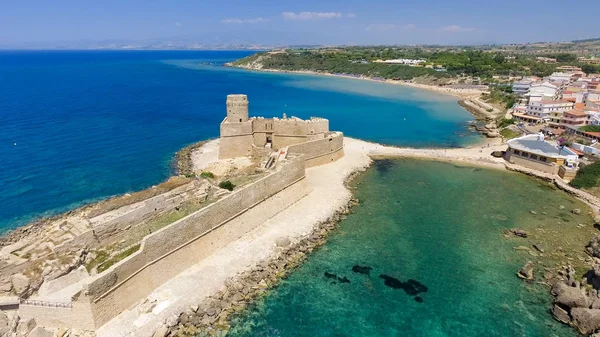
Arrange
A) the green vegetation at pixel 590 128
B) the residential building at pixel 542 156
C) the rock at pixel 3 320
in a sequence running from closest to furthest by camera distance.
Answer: the rock at pixel 3 320
the residential building at pixel 542 156
the green vegetation at pixel 590 128

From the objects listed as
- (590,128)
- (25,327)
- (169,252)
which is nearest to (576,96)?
(590,128)

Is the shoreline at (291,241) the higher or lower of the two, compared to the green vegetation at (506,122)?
lower

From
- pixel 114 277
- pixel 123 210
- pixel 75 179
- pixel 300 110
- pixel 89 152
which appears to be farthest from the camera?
pixel 300 110

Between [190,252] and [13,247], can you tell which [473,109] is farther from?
[13,247]

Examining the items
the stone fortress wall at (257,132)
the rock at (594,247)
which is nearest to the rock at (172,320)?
the stone fortress wall at (257,132)

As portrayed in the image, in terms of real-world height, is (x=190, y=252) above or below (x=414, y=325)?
above

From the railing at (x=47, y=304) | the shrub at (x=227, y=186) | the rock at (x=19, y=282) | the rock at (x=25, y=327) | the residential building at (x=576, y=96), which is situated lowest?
the rock at (x=25, y=327)

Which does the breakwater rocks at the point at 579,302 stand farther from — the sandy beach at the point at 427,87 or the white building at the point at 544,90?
the sandy beach at the point at 427,87

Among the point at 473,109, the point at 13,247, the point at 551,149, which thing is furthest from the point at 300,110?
the point at 13,247
